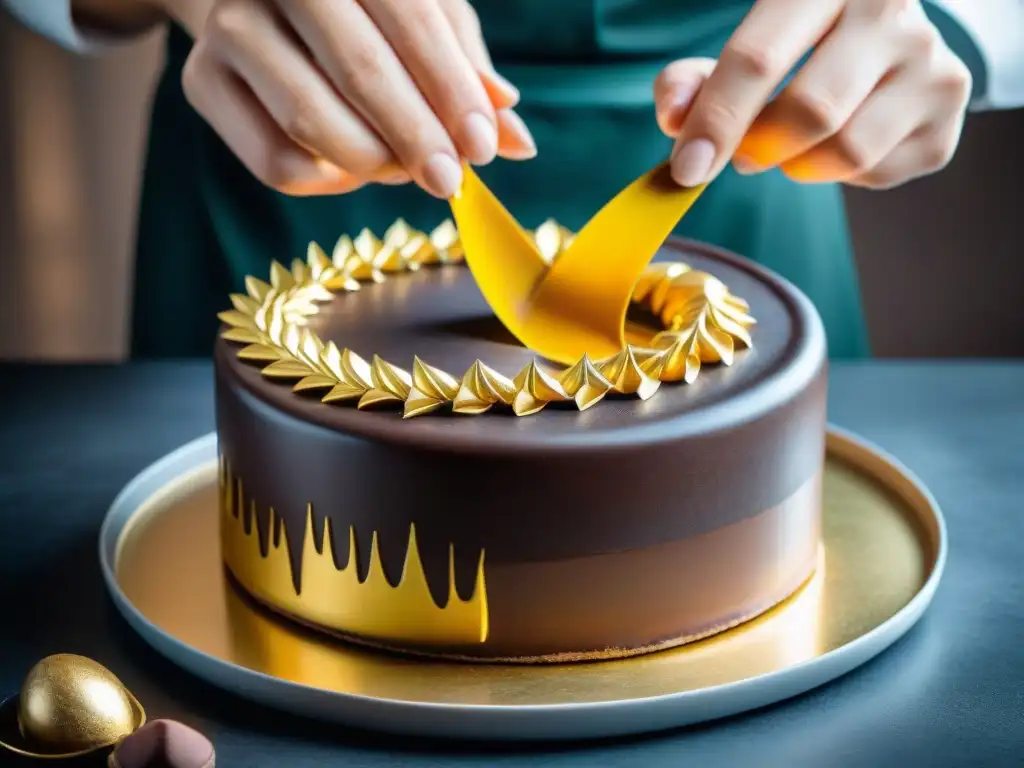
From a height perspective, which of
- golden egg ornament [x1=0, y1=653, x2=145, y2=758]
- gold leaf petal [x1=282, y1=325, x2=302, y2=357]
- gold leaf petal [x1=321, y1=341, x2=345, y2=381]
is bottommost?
golden egg ornament [x1=0, y1=653, x2=145, y2=758]

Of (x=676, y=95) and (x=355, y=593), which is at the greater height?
(x=676, y=95)

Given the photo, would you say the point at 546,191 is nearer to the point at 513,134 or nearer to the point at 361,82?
the point at 513,134

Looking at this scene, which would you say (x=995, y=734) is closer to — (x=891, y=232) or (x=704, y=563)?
(x=704, y=563)

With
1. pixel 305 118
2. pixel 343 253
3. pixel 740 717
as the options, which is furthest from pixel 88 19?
pixel 740 717

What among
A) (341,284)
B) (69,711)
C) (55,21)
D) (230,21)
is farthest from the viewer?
(55,21)

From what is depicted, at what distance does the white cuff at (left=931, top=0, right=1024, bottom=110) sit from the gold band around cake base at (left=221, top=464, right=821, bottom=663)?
705mm

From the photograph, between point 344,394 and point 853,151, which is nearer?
point 344,394

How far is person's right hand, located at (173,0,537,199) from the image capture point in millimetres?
1021

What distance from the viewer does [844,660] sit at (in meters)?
0.94

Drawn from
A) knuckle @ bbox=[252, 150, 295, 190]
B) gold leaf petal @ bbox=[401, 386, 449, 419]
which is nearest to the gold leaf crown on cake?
A: gold leaf petal @ bbox=[401, 386, 449, 419]

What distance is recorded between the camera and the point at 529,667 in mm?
958

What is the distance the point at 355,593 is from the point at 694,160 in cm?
39

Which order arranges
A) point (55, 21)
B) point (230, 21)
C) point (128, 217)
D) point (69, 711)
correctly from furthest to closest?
point (128, 217) < point (55, 21) < point (230, 21) < point (69, 711)

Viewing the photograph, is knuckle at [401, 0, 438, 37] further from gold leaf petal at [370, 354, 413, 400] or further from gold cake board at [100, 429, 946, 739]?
gold cake board at [100, 429, 946, 739]
